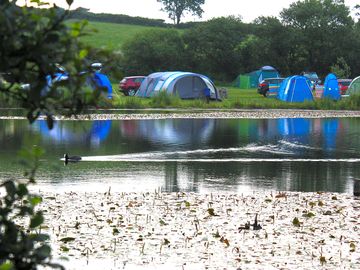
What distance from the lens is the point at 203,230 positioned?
32.4 ft

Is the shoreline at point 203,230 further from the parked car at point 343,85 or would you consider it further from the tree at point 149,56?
the tree at point 149,56

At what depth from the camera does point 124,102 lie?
4466 cm

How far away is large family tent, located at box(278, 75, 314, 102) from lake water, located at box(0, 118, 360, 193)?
16375mm

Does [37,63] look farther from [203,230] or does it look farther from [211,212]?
[211,212]

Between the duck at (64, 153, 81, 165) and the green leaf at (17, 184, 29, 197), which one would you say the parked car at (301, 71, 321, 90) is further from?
the green leaf at (17, 184, 29, 197)

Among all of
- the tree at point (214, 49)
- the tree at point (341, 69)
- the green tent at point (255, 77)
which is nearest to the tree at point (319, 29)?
the tree at point (341, 69)

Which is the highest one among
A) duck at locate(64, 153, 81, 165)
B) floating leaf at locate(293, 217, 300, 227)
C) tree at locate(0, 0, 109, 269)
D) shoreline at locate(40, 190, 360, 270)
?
tree at locate(0, 0, 109, 269)

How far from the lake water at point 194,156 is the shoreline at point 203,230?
1.17m

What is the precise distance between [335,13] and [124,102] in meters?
37.9

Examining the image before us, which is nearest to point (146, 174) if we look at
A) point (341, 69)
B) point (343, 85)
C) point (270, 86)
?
point (270, 86)

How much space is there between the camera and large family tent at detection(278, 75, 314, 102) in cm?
4878

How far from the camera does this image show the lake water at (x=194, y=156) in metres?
15.2

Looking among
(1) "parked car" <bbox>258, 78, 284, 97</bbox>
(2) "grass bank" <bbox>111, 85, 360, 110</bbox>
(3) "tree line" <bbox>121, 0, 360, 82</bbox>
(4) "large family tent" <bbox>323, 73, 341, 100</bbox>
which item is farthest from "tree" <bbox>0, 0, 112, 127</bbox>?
(3) "tree line" <bbox>121, 0, 360, 82</bbox>

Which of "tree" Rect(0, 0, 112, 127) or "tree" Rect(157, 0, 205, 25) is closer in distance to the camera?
"tree" Rect(0, 0, 112, 127)
